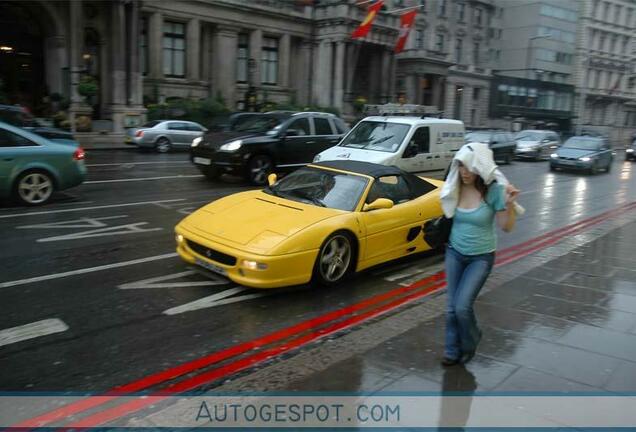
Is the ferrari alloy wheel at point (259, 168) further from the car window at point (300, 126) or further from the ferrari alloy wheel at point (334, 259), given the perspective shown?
the ferrari alloy wheel at point (334, 259)

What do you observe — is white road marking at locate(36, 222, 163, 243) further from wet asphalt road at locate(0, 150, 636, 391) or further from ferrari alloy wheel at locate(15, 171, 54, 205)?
ferrari alloy wheel at locate(15, 171, 54, 205)

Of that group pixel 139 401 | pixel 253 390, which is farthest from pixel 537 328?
pixel 139 401

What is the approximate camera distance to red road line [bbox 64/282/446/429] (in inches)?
142

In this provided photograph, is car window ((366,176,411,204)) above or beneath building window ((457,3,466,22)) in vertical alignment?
beneath

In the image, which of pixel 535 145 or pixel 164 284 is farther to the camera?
pixel 535 145

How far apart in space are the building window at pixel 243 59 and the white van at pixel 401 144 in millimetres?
29646

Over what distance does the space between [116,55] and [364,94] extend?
1044 inches

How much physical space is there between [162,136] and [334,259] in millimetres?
18412

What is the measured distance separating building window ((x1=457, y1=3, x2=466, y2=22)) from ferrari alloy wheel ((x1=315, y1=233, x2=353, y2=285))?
64984 mm

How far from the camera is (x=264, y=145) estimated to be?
46.0ft

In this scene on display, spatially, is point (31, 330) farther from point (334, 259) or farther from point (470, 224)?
point (470, 224)

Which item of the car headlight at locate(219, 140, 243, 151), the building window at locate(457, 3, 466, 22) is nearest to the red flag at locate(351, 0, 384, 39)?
the car headlight at locate(219, 140, 243, 151)

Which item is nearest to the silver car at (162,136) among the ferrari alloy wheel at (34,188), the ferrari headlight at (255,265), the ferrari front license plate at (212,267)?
the ferrari alloy wheel at (34,188)

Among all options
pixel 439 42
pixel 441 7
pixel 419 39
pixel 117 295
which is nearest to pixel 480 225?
pixel 117 295
